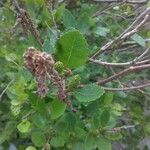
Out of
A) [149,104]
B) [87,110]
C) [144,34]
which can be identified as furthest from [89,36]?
[149,104]

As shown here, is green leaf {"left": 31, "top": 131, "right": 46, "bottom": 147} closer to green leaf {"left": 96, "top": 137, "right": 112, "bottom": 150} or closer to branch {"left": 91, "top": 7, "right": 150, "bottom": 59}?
green leaf {"left": 96, "top": 137, "right": 112, "bottom": 150}

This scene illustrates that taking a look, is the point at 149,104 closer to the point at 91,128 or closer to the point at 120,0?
the point at 120,0

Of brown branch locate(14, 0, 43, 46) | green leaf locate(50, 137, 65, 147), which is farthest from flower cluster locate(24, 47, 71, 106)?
green leaf locate(50, 137, 65, 147)

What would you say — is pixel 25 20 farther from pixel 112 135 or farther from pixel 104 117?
pixel 112 135

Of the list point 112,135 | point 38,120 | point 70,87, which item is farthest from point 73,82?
point 112,135

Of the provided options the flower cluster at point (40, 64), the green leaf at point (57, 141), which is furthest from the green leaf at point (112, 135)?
the flower cluster at point (40, 64)

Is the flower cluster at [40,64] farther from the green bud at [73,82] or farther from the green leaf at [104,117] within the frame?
the green leaf at [104,117]
